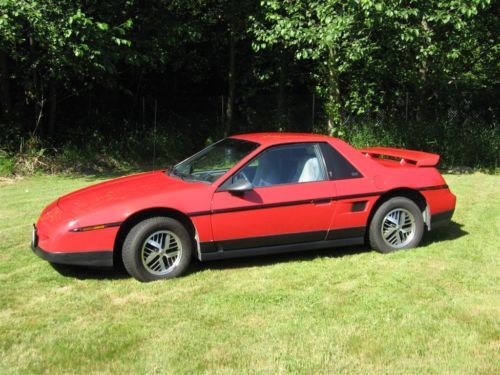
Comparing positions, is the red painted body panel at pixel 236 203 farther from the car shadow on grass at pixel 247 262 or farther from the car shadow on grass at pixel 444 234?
the car shadow on grass at pixel 444 234

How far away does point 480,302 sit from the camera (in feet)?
15.1

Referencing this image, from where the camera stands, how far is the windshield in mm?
5643

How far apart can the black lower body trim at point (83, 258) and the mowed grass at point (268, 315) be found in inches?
9.3

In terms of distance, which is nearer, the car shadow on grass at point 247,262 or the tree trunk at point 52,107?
the car shadow on grass at point 247,262

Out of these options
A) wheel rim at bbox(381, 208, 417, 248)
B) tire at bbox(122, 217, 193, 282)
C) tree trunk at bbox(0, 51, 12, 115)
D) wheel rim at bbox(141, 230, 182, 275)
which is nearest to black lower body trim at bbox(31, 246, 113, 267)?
tire at bbox(122, 217, 193, 282)

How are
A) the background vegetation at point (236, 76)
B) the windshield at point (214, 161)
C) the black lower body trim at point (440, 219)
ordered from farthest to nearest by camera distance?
the background vegetation at point (236, 76) < the black lower body trim at point (440, 219) < the windshield at point (214, 161)

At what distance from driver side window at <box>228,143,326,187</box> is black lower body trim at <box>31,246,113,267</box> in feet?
4.55

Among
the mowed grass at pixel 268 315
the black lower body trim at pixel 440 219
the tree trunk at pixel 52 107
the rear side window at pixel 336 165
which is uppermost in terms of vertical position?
the tree trunk at pixel 52 107

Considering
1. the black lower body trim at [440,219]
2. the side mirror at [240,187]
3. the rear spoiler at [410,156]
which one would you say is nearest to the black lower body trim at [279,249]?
the side mirror at [240,187]

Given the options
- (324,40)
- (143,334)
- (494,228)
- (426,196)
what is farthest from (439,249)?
(324,40)

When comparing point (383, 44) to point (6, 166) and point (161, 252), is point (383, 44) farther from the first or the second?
point (161, 252)

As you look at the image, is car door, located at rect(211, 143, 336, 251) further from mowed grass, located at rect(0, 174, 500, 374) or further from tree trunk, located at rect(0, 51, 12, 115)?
tree trunk, located at rect(0, 51, 12, 115)

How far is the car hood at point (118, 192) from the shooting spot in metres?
5.16

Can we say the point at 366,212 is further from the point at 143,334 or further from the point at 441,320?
the point at 143,334
